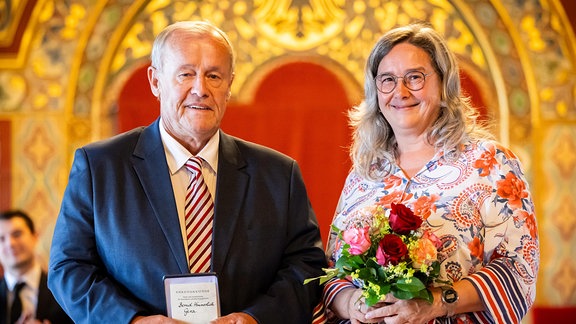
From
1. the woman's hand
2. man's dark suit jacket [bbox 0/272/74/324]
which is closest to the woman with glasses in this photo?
the woman's hand

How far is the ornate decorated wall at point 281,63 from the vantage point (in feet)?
17.9

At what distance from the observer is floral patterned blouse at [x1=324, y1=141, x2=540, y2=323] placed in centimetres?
247

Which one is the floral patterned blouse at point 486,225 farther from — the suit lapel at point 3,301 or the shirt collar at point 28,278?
the suit lapel at point 3,301

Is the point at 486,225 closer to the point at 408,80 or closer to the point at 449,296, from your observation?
the point at 449,296

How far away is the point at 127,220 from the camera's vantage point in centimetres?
249

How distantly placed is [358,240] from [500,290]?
447mm

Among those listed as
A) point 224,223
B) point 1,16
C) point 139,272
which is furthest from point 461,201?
point 1,16

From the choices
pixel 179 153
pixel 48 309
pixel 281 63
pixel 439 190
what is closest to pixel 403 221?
pixel 439 190

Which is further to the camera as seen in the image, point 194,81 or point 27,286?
point 27,286

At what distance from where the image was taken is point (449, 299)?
2.41m

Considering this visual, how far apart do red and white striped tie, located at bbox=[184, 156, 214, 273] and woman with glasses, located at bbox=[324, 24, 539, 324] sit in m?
0.38

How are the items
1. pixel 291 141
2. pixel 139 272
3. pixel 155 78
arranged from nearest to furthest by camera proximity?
pixel 139 272 → pixel 155 78 → pixel 291 141

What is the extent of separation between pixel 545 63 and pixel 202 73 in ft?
11.5

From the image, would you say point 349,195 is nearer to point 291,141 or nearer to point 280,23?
point 291,141
